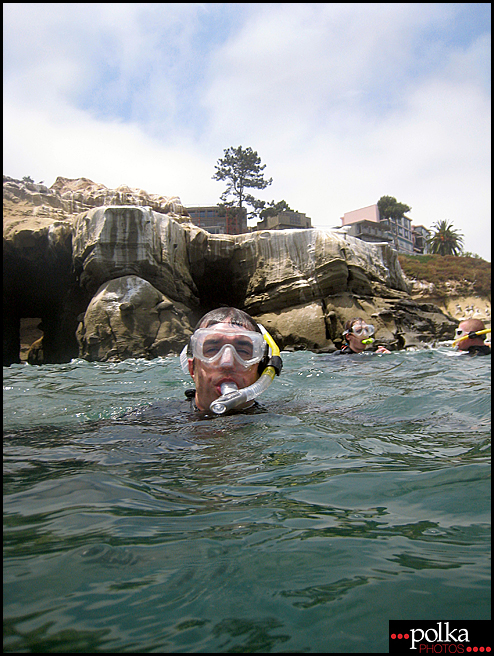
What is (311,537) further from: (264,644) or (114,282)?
(114,282)

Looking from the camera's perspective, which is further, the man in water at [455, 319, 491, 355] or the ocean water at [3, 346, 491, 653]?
the man in water at [455, 319, 491, 355]

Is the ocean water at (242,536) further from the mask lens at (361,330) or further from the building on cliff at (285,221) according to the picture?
the building on cliff at (285,221)

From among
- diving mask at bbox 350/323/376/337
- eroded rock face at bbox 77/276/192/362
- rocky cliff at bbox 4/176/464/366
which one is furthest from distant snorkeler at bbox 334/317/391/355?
eroded rock face at bbox 77/276/192/362

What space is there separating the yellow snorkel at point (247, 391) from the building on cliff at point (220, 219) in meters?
23.0

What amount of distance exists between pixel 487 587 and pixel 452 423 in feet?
6.45

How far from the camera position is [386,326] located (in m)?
12.7

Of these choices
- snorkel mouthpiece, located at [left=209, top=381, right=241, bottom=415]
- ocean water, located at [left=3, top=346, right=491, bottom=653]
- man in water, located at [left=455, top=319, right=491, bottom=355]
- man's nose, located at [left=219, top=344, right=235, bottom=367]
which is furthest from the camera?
man in water, located at [left=455, top=319, right=491, bottom=355]

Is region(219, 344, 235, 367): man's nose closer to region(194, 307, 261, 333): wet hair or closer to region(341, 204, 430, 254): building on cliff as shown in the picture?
region(194, 307, 261, 333): wet hair

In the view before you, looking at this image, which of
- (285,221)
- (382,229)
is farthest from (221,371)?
(382,229)

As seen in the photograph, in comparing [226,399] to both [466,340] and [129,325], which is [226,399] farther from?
[129,325]

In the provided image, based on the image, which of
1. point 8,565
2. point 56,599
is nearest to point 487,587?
point 56,599

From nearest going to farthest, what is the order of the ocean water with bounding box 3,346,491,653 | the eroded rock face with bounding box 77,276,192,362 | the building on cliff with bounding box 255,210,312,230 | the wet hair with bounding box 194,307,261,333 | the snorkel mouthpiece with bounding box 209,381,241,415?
the ocean water with bounding box 3,346,491,653 < the snorkel mouthpiece with bounding box 209,381,241,415 < the wet hair with bounding box 194,307,261,333 < the eroded rock face with bounding box 77,276,192,362 < the building on cliff with bounding box 255,210,312,230

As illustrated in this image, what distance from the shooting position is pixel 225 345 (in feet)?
10.0

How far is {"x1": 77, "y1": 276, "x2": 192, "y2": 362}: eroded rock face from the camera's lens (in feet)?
33.3
